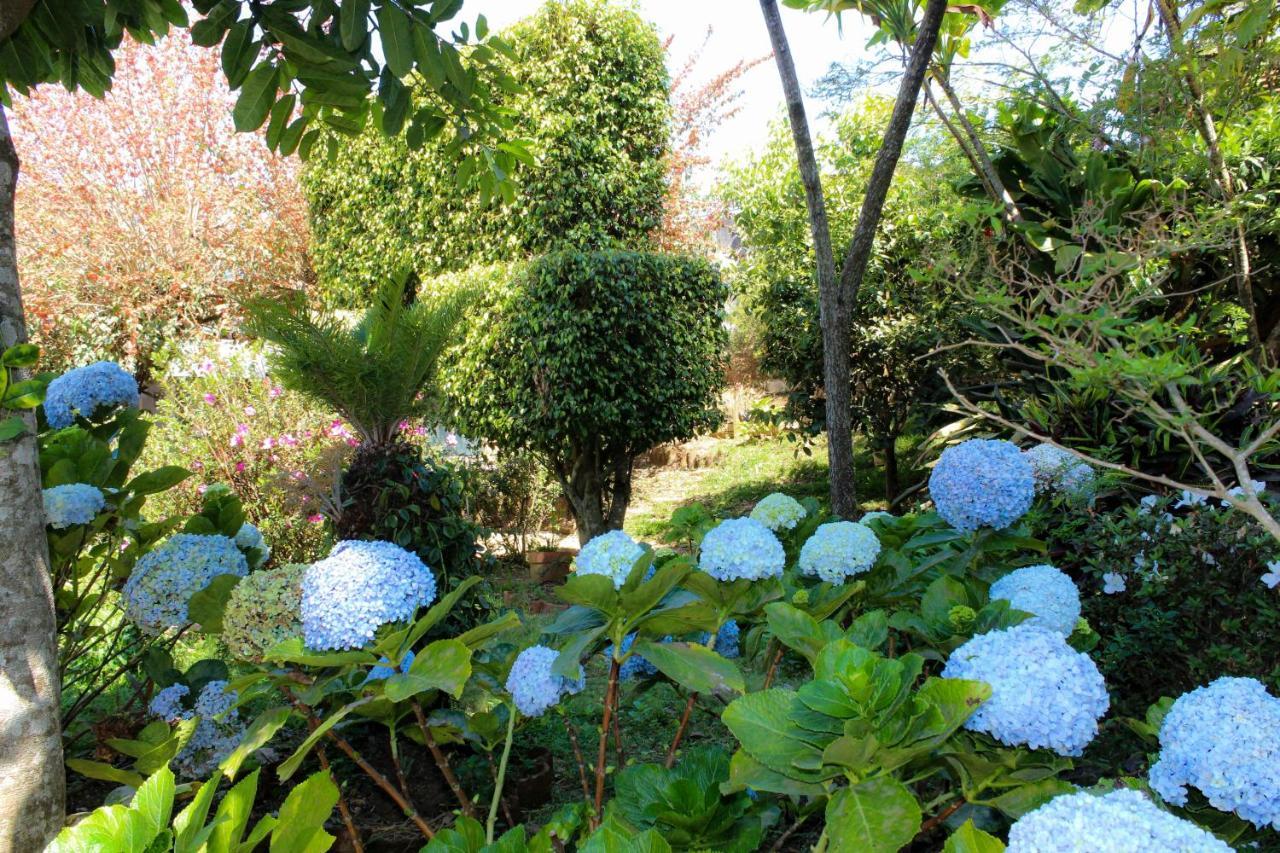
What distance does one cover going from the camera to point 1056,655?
1282 mm

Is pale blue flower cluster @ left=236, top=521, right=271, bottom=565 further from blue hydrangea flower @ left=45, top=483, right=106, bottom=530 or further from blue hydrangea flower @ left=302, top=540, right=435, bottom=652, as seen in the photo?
blue hydrangea flower @ left=302, top=540, right=435, bottom=652

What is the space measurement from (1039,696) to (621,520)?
617cm

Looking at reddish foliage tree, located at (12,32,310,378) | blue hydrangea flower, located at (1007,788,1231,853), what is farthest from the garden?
reddish foliage tree, located at (12,32,310,378)

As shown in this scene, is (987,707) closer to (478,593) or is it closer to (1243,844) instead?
(1243,844)

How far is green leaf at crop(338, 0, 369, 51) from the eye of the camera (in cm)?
191

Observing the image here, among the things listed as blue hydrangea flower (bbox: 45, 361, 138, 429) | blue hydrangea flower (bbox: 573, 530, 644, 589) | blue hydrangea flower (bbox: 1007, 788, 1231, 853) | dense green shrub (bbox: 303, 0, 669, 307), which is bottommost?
blue hydrangea flower (bbox: 1007, 788, 1231, 853)

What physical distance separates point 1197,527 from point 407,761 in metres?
2.24

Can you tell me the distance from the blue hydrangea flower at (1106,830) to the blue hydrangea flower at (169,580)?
1.80 meters

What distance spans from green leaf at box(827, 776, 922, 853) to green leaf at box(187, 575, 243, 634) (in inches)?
53.6

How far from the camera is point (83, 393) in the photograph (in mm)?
2441

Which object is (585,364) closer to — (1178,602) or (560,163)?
(560,163)

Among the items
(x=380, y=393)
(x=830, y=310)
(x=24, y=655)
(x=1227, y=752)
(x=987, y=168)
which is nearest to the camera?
(x=1227, y=752)

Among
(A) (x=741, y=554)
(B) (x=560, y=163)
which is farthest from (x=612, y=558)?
(B) (x=560, y=163)

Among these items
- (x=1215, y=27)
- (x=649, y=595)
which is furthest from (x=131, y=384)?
(x=1215, y=27)
